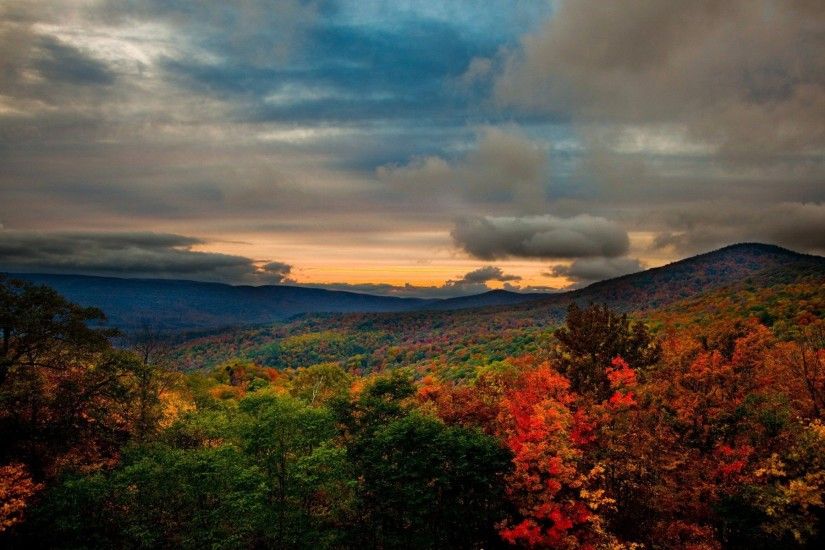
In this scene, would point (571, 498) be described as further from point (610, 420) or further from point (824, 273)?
point (824, 273)

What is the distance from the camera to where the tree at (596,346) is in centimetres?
4700

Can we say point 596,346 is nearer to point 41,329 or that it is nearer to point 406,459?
point 406,459

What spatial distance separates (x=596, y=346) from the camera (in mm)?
48875

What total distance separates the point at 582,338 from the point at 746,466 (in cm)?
1710

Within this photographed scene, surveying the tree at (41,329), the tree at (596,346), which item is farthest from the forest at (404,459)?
the tree at (596,346)

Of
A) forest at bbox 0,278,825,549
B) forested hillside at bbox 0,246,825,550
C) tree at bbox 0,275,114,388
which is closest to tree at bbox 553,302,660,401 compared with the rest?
forested hillside at bbox 0,246,825,550

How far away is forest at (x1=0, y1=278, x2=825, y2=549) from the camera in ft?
110

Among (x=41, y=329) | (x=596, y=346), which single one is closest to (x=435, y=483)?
(x=596, y=346)

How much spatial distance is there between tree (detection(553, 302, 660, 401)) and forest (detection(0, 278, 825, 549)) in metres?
1.17

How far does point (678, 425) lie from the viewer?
39156 mm

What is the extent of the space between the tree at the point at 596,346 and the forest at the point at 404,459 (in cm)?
117

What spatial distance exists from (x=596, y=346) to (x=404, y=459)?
2141 cm

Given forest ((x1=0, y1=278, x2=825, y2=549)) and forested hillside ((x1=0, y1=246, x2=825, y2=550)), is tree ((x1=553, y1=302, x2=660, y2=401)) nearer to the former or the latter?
forested hillside ((x1=0, y1=246, x2=825, y2=550))

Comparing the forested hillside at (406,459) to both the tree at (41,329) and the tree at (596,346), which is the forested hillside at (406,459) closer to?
the tree at (41,329)
